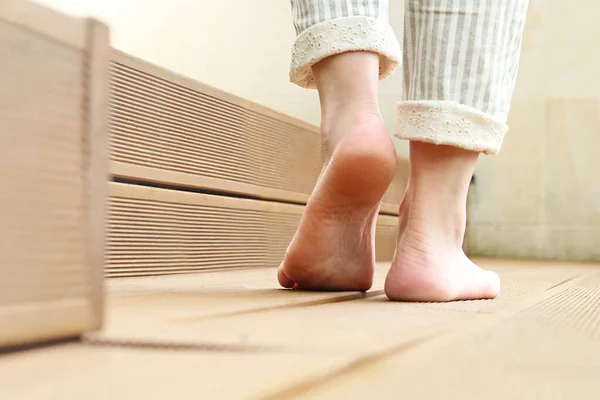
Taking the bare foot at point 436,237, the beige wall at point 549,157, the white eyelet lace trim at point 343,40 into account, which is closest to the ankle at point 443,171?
the bare foot at point 436,237

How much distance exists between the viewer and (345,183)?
73 centimetres

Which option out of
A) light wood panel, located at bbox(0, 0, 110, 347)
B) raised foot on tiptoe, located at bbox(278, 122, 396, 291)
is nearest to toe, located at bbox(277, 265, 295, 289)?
raised foot on tiptoe, located at bbox(278, 122, 396, 291)

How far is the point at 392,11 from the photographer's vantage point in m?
2.57

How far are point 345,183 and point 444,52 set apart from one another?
16cm

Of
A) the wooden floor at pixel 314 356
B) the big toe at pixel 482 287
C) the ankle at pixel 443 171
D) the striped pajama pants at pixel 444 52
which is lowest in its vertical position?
the wooden floor at pixel 314 356

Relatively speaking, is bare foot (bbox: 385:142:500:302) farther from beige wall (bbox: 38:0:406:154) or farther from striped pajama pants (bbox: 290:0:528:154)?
beige wall (bbox: 38:0:406:154)

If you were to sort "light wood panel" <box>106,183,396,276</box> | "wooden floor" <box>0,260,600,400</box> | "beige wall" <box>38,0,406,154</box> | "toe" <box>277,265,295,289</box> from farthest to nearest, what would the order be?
"beige wall" <box>38,0,406,154</box>, "light wood panel" <box>106,183,396,276</box>, "toe" <box>277,265,295,289</box>, "wooden floor" <box>0,260,600,400</box>

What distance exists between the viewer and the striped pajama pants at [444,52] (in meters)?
0.73

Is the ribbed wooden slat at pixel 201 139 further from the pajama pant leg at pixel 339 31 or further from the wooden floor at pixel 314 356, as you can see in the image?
the wooden floor at pixel 314 356

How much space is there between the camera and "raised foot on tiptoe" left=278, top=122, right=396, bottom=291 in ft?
2.32

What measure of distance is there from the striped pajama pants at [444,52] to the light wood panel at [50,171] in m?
0.39

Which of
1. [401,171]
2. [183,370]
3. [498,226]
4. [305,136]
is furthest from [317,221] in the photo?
[498,226]

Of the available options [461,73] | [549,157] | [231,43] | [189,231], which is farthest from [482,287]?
[231,43]

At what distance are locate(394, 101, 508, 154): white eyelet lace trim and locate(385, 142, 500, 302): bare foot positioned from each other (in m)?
0.02
